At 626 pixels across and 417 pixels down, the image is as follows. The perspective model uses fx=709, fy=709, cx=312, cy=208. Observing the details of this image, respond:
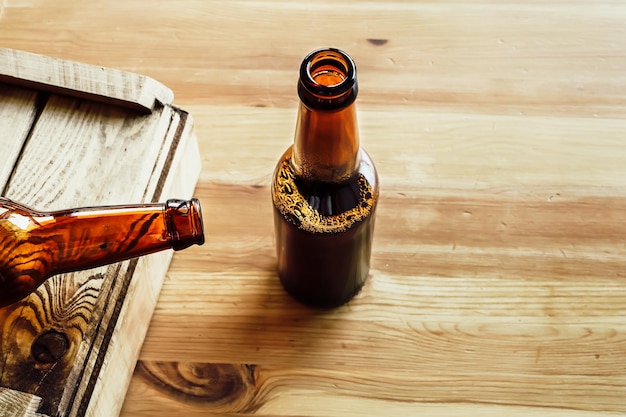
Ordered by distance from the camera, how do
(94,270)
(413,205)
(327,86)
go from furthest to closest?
(413,205) < (94,270) < (327,86)

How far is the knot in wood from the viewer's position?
542 mm

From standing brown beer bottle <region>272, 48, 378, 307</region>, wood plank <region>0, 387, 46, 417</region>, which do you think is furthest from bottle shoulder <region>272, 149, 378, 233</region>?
wood plank <region>0, 387, 46, 417</region>

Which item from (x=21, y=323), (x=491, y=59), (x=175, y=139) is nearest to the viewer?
(x=21, y=323)

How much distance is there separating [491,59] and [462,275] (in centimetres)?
28

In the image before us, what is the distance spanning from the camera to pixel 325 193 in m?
0.55

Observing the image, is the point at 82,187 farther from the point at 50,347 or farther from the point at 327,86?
the point at 327,86

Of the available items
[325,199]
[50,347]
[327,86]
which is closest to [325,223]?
[325,199]

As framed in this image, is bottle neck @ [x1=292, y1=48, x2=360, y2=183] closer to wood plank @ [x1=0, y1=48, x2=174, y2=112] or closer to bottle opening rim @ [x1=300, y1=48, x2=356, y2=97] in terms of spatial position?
bottle opening rim @ [x1=300, y1=48, x2=356, y2=97]

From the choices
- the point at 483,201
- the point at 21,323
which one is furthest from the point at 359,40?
the point at 21,323

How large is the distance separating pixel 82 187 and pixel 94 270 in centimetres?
8

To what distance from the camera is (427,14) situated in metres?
0.84

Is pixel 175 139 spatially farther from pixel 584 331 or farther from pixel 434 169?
pixel 584 331

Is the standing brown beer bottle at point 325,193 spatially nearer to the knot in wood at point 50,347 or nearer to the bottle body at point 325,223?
the bottle body at point 325,223

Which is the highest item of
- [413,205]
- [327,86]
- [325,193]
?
[327,86]
